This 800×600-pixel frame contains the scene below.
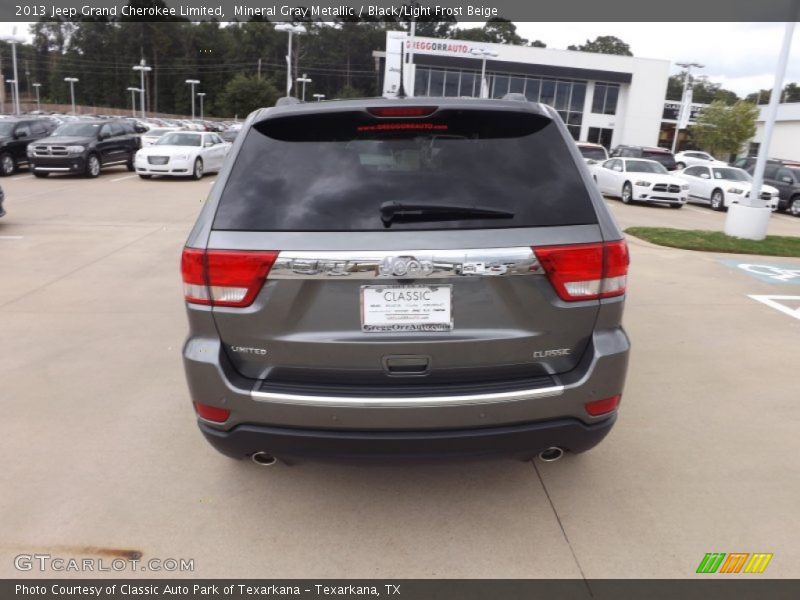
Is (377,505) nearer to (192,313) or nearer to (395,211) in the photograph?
(192,313)

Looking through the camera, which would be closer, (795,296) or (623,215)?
(795,296)

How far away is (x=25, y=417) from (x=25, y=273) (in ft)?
14.0

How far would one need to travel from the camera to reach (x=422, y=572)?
2.63 metres

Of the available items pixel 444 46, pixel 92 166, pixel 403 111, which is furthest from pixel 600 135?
pixel 403 111

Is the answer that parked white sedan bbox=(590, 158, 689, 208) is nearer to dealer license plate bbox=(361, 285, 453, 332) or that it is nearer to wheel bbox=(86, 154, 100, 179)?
wheel bbox=(86, 154, 100, 179)

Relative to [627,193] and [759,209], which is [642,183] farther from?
[759,209]

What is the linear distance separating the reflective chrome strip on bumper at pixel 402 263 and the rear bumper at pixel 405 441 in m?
0.64

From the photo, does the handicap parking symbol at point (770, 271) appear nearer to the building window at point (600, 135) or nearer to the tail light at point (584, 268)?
the tail light at point (584, 268)

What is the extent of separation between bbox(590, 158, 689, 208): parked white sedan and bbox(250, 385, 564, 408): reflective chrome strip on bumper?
54.2 feet

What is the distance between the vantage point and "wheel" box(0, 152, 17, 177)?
18.2 metres

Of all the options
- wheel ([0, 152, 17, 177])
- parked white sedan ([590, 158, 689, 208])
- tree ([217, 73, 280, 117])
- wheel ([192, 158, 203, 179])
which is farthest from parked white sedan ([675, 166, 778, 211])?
tree ([217, 73, 280, 117])

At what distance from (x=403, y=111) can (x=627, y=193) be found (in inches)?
701

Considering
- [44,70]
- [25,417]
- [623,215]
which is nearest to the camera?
[25,417]

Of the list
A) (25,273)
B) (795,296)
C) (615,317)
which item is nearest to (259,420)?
(615,317)
